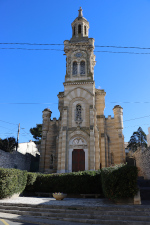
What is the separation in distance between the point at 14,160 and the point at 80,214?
17558 millimetres

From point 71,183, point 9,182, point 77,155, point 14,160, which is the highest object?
point 77,155

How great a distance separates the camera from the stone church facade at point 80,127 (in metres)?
23.5

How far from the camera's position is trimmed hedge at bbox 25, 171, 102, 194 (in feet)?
50.0

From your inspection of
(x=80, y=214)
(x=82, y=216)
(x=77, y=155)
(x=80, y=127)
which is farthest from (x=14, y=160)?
(x=82, y=216)

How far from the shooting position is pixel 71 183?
1576 cm

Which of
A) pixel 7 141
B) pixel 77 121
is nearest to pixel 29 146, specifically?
pixel 7 141

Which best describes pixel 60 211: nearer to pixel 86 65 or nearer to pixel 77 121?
pixel 77 121

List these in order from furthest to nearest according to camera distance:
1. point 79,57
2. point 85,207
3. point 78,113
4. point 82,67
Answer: point 79,57, point 82,67, point 78,113, point 85,207

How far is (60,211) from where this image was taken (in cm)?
940

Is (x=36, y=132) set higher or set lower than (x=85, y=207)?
higher

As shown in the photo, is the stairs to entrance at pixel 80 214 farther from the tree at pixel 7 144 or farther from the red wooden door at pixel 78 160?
the tree at pixel 7 144

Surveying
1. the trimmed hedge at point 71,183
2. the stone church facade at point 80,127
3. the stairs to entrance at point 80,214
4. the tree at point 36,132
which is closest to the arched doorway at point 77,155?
the stone church facade at point 80,127

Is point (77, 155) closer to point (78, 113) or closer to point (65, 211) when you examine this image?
point (78, 113)

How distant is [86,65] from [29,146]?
75.3 feet
